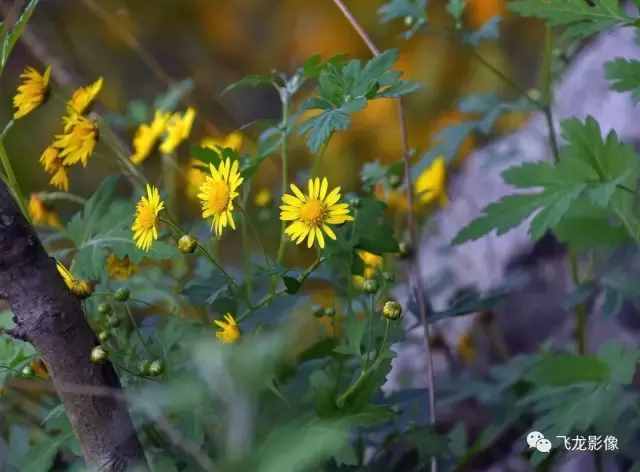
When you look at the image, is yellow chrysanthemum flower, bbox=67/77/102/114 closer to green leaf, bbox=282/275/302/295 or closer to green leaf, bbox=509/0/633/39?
green leaf, bbox=282/275/302/295

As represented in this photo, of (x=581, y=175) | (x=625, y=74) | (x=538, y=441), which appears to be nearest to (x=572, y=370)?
(x=538, y=441)

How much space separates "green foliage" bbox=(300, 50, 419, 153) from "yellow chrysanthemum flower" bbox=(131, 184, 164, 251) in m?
0.14

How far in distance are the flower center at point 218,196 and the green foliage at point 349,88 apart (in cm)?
8

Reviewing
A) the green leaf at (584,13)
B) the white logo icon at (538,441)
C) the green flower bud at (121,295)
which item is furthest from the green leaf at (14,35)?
the white logo icon at (538,441)

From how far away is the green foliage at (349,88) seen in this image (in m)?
0.88

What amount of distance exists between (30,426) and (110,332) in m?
0.37

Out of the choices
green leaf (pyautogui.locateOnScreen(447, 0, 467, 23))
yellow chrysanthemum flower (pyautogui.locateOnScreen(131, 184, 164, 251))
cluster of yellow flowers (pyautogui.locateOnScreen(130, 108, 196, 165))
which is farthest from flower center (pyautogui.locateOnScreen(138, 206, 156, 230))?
green leaf (pyautogui.locateOnScreen(447, 0, 467, 23))

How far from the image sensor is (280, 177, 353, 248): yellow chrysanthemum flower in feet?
2.84

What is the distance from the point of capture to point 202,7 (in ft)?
10.3

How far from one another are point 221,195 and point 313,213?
8cm

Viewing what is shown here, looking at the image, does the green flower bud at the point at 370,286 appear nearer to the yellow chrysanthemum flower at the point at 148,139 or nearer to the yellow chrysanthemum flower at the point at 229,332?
the yellow chrysanthemum flower at the point at 229,332

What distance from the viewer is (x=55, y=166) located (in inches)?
40.4

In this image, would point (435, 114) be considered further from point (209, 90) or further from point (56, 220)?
point (56, 220)

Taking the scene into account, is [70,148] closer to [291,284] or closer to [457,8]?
[291,284]
